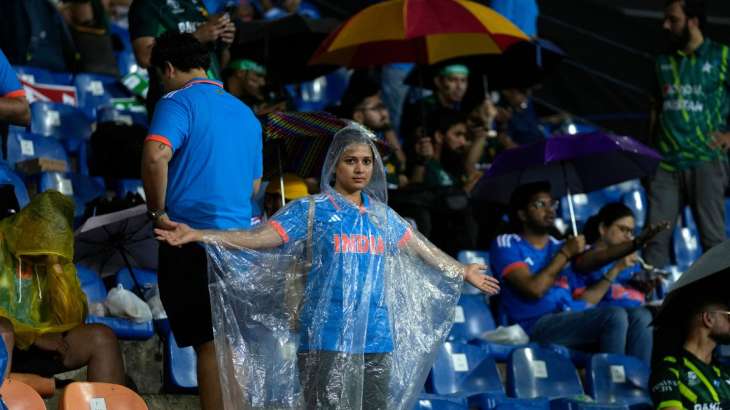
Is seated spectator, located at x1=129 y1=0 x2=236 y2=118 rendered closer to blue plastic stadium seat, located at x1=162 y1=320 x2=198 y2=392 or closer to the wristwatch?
blue plastic stadium seat, located at x1=162 y1=320 x2=198 y2=392

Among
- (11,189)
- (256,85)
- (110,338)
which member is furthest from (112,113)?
(110,338)

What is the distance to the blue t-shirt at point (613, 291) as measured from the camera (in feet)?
26.7

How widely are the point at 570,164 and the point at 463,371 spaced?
238 centimetres

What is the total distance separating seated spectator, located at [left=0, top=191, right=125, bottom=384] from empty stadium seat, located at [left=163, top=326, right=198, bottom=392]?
0.51 metres

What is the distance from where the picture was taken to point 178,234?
4.57 metres

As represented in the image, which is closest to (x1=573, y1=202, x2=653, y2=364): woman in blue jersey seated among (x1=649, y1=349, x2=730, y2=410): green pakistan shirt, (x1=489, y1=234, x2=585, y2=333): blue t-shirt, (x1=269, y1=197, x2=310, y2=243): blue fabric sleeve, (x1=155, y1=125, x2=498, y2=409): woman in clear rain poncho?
(x1=489, y1=234, x2=585, y2=333): blue t-shirt

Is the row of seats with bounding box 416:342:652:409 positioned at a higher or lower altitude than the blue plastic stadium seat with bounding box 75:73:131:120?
lower

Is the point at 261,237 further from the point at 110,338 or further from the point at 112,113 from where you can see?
the point at 112,113

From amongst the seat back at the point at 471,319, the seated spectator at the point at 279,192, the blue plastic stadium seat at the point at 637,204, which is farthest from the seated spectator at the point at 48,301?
the blue plastic stadium seat at the point at 637,204

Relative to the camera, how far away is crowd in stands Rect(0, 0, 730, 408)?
747 centimetres

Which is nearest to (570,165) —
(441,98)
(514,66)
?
(441,98)

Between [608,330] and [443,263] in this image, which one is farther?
[608,330]

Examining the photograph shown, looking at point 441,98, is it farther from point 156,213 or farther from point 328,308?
point 156,213

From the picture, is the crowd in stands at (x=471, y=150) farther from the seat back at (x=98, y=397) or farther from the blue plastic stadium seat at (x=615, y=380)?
the seat back at (x=98, y=397)
